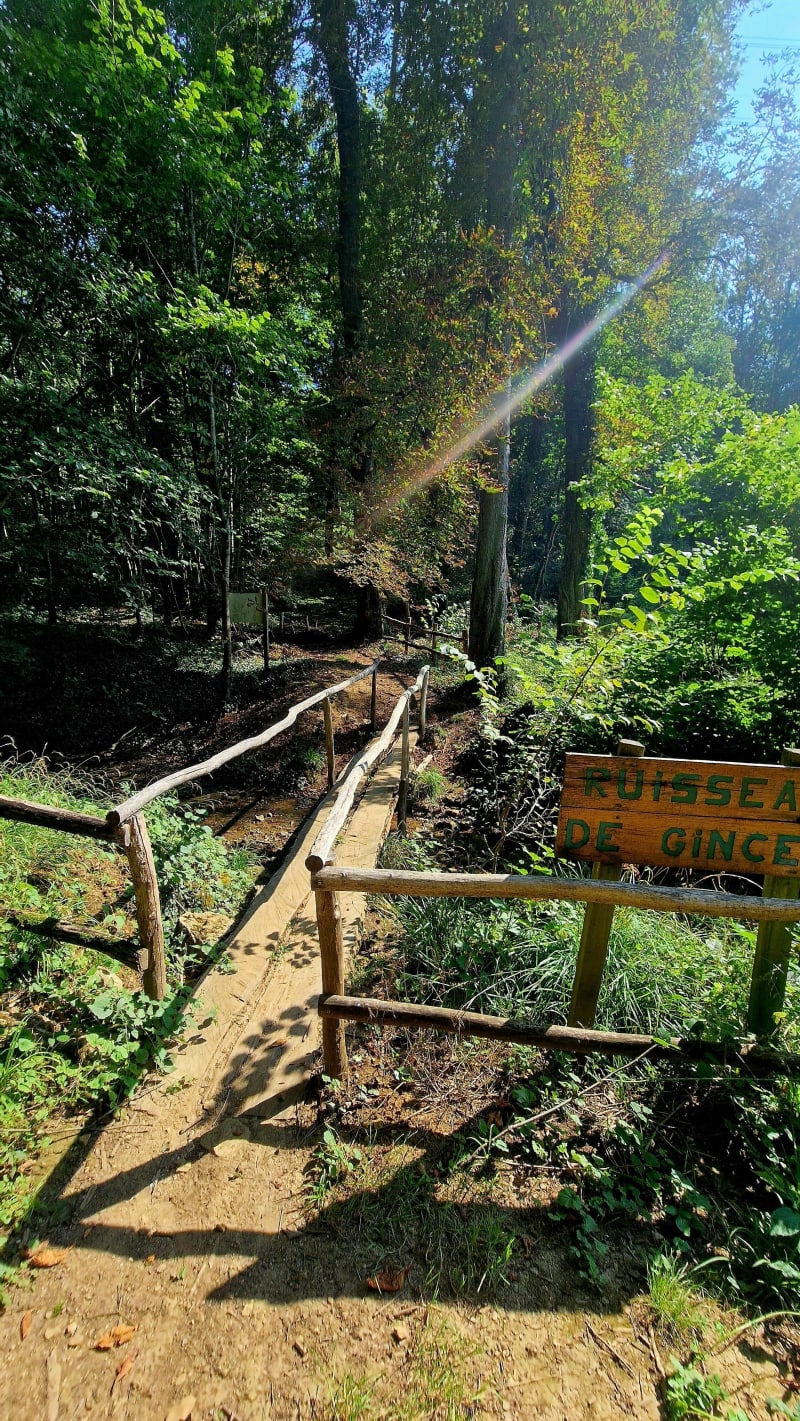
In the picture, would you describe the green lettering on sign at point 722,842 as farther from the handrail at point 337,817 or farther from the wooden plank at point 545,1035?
the handrail at point 337,817

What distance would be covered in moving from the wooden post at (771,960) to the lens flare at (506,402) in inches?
306

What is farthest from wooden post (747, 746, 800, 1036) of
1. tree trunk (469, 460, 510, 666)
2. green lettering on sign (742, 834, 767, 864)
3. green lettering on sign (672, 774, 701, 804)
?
tree trunk (469, 460, 510, 666)

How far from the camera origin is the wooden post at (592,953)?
7.39ft

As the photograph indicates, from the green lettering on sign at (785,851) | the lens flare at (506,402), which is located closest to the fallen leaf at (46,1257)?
the green lettering on sign at (785,851)

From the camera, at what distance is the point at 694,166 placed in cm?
1058

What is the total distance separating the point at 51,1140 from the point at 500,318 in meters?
9.25

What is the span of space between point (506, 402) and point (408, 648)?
21.1 ft

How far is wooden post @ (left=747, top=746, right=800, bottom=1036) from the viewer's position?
218 cm

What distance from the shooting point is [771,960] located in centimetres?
219

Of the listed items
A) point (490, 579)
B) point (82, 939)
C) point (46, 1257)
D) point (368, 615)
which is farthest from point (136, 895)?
point (368, 615)

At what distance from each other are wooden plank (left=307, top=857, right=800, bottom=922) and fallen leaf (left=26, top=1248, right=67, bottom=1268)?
1434 mm

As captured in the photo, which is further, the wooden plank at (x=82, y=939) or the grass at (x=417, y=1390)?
the wooden plank at (x=82, y=939)

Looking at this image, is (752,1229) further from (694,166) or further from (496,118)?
(694,166)

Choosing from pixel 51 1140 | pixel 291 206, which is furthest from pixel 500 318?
pixel 51 1140
